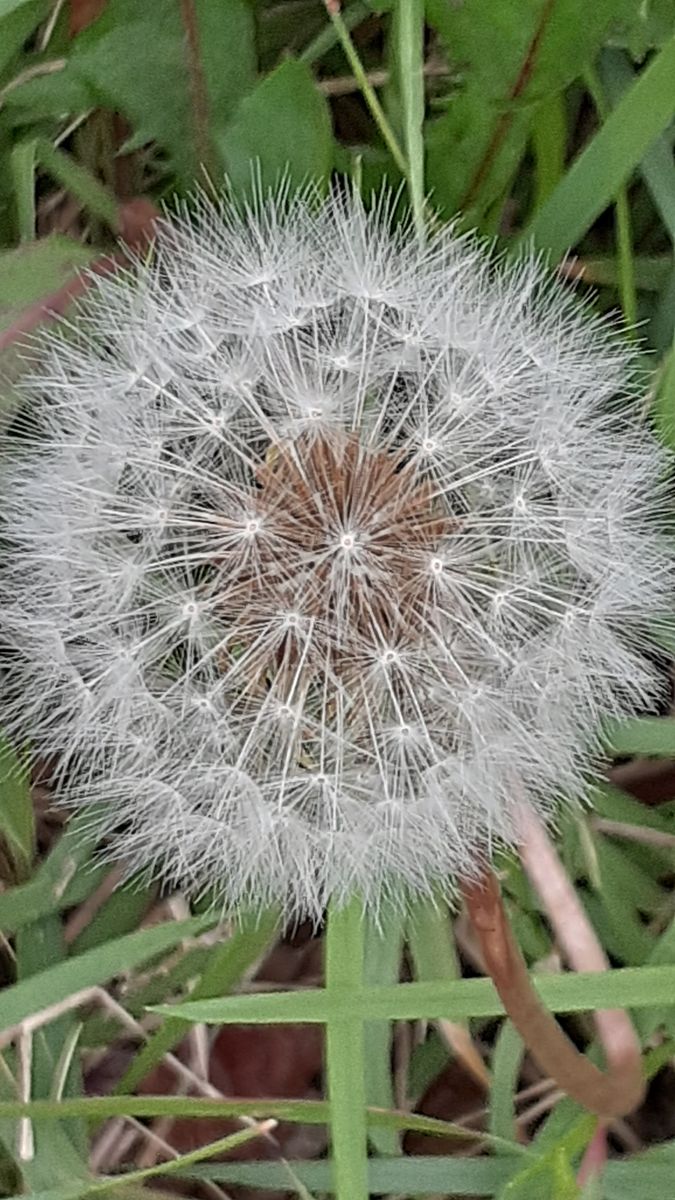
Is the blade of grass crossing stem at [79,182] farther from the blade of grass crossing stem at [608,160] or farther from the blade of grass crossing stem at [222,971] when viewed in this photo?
the blade of grass crossing stem at [222,971]

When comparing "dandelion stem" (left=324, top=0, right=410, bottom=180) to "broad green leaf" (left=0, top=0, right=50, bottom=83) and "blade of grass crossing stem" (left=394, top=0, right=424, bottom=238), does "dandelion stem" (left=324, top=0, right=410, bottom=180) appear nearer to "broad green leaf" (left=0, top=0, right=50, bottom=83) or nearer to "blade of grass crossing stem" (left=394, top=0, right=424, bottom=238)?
"blade of grass crossing stem" (left=394, top=0, right=424, bottom=238)

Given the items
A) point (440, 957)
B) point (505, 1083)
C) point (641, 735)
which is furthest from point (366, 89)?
point (505, 1083)

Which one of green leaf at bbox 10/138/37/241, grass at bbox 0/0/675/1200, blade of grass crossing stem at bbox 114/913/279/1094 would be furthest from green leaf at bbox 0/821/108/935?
green leaf at bbox 10/138/37/241

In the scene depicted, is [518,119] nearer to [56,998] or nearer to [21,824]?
[21,824]

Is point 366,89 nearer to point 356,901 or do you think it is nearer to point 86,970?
point 356,901

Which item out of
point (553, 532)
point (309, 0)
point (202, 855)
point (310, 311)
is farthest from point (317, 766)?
point (309, 0)
